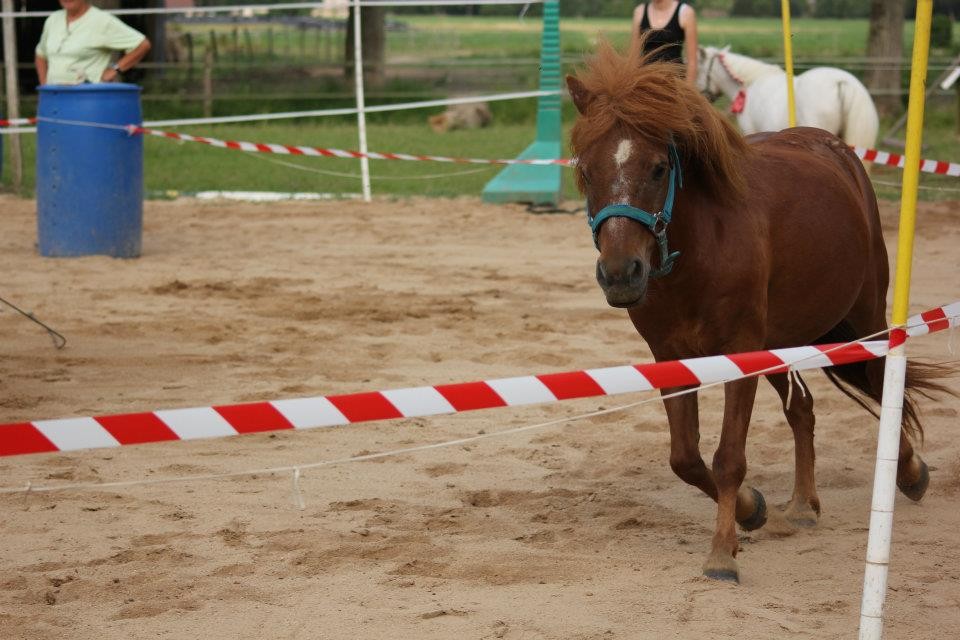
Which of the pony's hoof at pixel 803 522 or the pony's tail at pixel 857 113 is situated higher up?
the pony's tail at pixel 857 113

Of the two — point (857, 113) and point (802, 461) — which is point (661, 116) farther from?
point (857, 113)

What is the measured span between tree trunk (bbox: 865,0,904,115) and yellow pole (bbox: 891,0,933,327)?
61.9ft

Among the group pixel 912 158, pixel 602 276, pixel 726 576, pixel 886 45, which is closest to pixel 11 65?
pixel 602 276

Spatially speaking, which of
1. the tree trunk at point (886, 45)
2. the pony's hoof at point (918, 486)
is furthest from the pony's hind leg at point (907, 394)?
the tree trunk at point (886, 45)

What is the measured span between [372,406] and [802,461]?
231 cm

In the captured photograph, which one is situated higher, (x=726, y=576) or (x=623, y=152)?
(x=623, y=152)

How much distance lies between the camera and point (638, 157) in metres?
3.74

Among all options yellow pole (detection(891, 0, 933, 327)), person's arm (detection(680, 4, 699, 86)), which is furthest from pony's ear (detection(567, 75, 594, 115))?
person's arm (detection(680, 4, 699, 86))

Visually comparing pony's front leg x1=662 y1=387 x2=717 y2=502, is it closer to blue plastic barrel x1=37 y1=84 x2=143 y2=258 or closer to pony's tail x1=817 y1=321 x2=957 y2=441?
pony's tail x1=817 y1=321 x2=957 y2=441

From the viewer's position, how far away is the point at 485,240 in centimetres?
1087

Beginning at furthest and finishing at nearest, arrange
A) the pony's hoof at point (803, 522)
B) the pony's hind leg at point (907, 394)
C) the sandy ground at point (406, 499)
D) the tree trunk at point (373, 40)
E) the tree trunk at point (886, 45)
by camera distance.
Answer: the tree trunk at point (373, 40) < the tree trunk at point (886, 45) < the pony's hind leg at point (907, 394) < the pony's hoof at point (803, 522) < the sandy ground at point (406, 499)

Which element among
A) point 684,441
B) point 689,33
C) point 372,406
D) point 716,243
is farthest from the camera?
point 689,33

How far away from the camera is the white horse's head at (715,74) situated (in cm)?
1362

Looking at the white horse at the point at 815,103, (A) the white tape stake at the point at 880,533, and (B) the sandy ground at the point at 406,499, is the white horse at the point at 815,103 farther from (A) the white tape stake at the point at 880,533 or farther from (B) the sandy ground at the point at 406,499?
(A) the white tape stake at the point at 880,533
